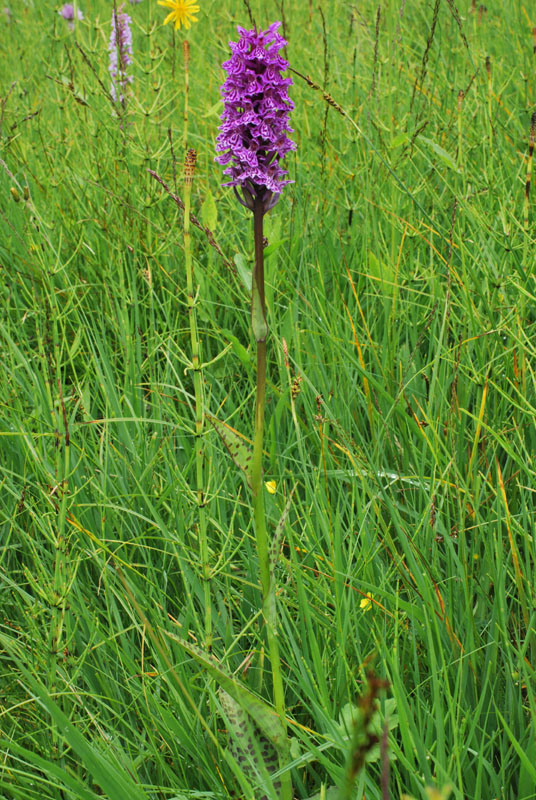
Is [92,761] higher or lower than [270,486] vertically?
lower

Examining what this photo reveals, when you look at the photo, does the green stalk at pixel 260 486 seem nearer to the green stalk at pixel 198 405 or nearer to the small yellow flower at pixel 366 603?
the green stalk at pixel 198 405

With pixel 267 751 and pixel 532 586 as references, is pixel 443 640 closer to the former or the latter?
pixel 532 586

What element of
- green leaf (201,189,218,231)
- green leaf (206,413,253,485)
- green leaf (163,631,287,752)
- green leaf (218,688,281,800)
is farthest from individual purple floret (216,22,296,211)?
green leaf (218,688,281,800)

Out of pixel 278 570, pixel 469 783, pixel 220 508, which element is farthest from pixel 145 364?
pixel 469 783

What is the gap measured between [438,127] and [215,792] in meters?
2.87

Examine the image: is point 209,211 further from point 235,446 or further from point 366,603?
point 366,603

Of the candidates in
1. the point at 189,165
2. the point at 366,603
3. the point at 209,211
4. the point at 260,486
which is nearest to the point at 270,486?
the point at 366,603

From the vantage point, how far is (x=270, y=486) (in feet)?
5.52

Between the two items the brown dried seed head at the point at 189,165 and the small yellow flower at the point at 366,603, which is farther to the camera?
the small yellow flower at the point at 366,603

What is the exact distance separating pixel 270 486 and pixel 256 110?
897 millimetres

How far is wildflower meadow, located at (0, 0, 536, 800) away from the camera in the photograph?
112cm

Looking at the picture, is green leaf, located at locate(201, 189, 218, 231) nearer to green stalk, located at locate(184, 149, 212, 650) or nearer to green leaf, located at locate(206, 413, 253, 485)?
green stalk, located at locate(184, 149, 212, 650)

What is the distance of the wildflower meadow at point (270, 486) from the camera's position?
1.12 m

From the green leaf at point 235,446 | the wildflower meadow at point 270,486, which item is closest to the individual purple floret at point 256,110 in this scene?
the wildflower meadow at point 270,486
